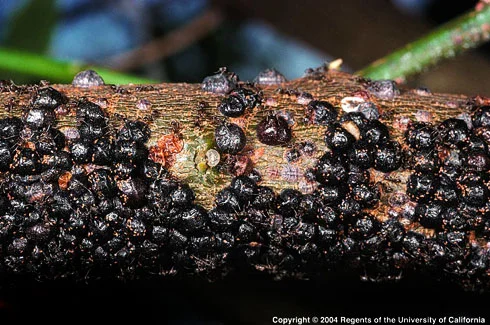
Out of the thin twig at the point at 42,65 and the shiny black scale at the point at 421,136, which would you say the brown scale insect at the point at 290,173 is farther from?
the thin twig at the point at 42,65

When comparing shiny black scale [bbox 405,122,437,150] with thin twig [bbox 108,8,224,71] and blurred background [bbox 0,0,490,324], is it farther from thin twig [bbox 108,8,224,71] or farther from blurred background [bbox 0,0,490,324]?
thin twig [bbox 108,8,224,71]

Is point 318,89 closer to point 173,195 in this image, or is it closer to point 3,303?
point 173,195

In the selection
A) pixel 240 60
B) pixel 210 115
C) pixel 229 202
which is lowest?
pixel 229 202

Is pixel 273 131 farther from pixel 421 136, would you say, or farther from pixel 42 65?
pixel 42 65

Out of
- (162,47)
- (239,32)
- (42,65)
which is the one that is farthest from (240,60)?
(42,65)

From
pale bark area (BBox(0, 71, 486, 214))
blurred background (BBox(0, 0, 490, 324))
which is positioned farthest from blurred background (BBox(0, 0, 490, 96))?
pale bark area (BBox(0, 71, 486, 214))

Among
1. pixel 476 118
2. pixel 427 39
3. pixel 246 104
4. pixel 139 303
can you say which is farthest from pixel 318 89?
pixel 139 303

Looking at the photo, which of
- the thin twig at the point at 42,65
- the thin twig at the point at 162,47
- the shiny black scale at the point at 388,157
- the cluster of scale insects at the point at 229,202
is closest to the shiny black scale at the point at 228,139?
the cluster of scale insects at the point at 229,202
